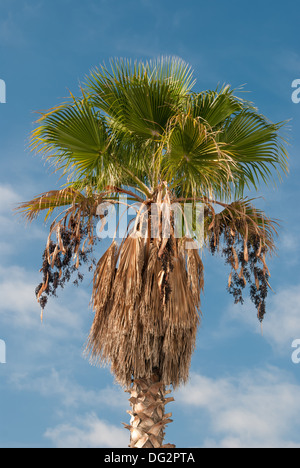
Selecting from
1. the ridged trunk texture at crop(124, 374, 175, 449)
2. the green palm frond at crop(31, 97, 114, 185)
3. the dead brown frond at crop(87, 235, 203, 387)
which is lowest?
the ridged trunk texture at crop(124, 374, 175, 449)

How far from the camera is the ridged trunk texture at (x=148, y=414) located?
32.1ft

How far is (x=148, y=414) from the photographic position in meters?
9.86

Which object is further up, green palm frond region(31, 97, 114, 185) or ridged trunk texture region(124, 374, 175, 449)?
green palm frond region(31, 97, 114, 185)

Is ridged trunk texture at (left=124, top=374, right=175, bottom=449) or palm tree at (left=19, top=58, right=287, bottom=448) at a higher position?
palm tree at (left=19, top=58, right=287, bottom=448)

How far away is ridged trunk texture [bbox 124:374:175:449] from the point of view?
9789mm

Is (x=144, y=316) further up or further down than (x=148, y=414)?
further up

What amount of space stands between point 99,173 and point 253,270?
3.50 m

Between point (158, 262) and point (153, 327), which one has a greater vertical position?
point (158, 262)

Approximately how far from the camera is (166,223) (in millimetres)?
9258

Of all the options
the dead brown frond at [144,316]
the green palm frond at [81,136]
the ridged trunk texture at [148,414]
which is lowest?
the ridged trunk texture at [148,414]

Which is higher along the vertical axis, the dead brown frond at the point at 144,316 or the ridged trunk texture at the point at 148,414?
the dead brown frond at the point at 144,316
